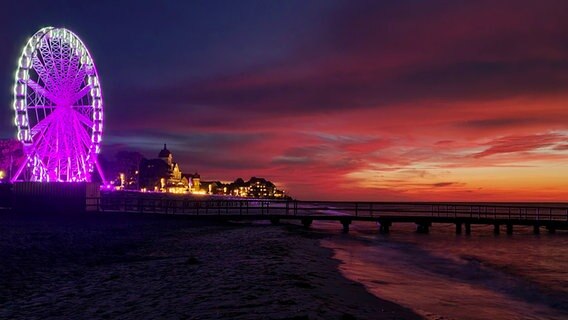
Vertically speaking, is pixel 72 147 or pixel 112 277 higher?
pixel 72 147

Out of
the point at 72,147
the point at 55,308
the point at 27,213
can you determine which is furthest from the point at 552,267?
the point at 72,147

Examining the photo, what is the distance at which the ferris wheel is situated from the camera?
53.8m

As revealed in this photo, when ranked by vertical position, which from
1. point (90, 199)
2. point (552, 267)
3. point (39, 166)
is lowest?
point (552, 267)

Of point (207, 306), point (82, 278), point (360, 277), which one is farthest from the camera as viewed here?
point (360, 277)

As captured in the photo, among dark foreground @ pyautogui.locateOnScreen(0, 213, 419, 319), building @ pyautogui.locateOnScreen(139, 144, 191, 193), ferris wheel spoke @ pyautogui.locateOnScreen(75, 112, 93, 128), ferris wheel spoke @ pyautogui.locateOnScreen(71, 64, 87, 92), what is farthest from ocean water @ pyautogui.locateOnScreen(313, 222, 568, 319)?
building @ pyautogui.locateOnScreen(139, 144, 191, 193)

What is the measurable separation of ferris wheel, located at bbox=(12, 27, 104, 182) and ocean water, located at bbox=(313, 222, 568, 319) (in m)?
39.1

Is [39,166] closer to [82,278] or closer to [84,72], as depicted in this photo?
[84,72]

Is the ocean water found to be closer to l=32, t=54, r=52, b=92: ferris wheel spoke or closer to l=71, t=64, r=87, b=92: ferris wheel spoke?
l=71, t=64, r=87, b=92: ferris wheel spoke

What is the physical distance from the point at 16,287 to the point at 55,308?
2961 millimetres

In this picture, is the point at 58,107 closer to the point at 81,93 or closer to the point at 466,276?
the point at 81,93

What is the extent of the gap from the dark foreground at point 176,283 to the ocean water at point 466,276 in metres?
1.19

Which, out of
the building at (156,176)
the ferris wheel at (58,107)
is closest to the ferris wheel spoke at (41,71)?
the ferris wheel at (58,107)

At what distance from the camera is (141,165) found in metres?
187

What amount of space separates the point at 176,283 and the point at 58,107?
4777 centimetres
